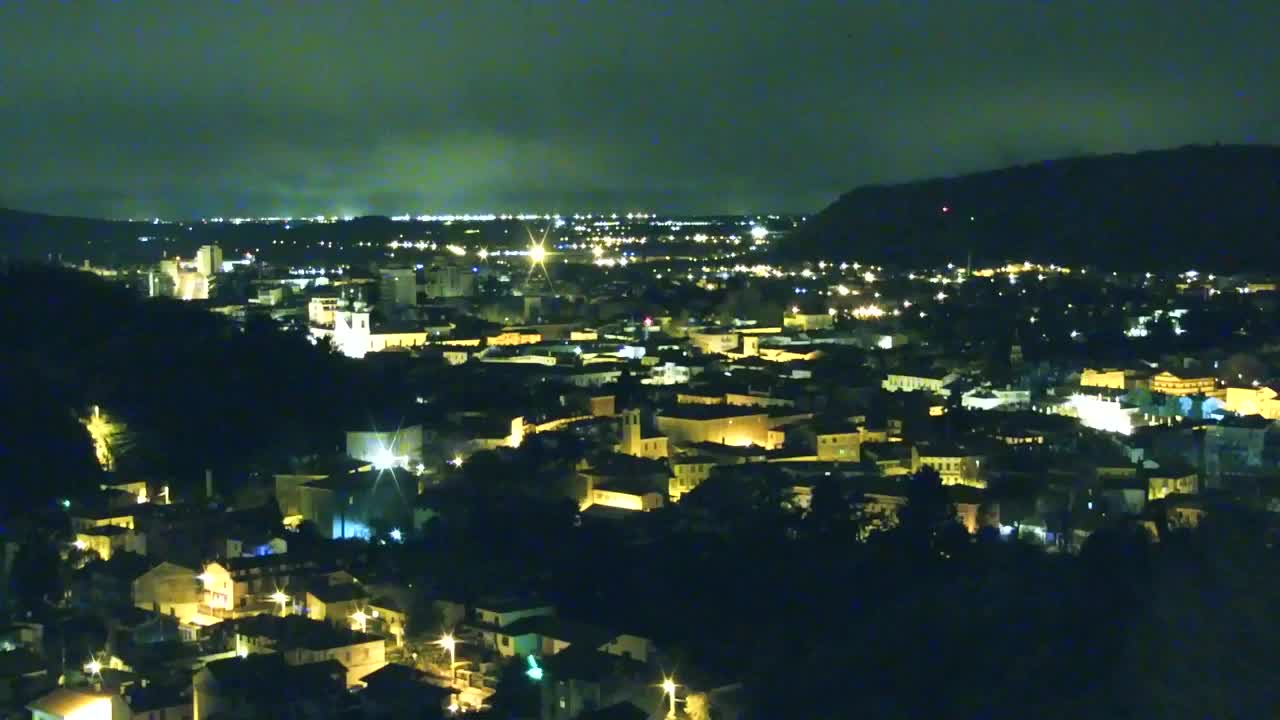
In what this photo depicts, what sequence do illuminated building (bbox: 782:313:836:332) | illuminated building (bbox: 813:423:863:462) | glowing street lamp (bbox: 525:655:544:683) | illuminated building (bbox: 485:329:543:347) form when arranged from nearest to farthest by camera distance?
glowing street lamp (bbox: 525:655:544:683) < illuminated building (bbox: 813:423:863:462) < illuminated building (bbox: 485:329:543:347) < illuminated building (bbox: 782:313:836:332)

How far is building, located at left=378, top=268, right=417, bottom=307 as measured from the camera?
107ft

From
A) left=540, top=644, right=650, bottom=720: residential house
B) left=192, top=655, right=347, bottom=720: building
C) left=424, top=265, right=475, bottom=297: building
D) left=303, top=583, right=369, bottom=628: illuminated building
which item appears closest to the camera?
left=192, top=655, right=347, bottom=720: building

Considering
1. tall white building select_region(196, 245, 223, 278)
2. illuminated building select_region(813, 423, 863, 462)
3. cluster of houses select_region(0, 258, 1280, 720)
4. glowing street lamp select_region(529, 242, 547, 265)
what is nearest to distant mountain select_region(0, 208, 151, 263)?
tall white building select_region(196, 245, 223, 278)

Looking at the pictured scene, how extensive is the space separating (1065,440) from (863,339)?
11244 mm

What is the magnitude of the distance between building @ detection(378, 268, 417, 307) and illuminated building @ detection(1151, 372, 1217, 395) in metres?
13.7

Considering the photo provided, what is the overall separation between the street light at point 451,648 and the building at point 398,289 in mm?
21373

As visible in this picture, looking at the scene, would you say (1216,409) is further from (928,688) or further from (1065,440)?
(928,688)

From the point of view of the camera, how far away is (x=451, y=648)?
9.95 meters

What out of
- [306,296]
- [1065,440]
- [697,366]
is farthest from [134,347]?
[306,296]

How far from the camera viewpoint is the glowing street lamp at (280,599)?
10.9 m

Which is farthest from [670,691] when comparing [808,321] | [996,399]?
[808,321]

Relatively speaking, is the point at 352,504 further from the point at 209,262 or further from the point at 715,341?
the point at 209,262

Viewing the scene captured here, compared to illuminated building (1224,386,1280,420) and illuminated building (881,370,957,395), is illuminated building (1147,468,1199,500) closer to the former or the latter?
illuminated building (1224,386,1280,420)

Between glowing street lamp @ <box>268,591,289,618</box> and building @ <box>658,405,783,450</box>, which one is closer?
glowing street lamp @ <box>268,591,289,618</box>
